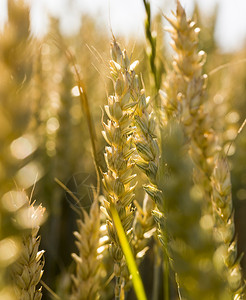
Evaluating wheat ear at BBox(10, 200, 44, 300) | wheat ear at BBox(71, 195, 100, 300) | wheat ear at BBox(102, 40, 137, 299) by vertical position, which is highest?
wheat ear at BBox(102, 40, 137, 299)

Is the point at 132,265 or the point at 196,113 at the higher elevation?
the point at 196,113

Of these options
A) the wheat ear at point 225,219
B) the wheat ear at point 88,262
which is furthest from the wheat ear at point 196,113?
the wheat ear at point 88,262

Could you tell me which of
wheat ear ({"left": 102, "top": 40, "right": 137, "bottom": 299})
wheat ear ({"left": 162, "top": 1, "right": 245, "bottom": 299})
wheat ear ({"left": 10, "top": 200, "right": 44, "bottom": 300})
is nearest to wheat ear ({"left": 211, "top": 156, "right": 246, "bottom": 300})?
wheat ear ({"left": 162, "top": 1, "right": 245, "bottom": 299})

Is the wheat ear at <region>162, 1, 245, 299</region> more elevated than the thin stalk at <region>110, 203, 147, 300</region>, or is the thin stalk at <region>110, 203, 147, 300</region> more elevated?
the wheat ear at <region>162, 1, 245, 299</region>

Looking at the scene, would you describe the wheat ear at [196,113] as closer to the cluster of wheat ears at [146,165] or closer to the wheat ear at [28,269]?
the cluster of wheat ears at [146,165]

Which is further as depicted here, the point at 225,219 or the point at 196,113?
the point at 225,219

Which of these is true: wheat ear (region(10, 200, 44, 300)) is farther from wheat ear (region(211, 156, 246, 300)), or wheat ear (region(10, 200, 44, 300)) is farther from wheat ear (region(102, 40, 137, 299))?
wheat ear (region(211, 156, 246, 300))

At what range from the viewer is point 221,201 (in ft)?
1.80

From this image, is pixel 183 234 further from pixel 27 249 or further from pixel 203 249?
pixel 27 249

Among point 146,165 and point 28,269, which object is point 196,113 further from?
point 28,269

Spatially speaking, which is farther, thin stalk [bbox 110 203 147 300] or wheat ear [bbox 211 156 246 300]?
wheat ear [bbox 211 156 246 300]

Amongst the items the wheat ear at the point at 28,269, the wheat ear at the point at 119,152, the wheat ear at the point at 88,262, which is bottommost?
the wheat ear at the point at 88,262

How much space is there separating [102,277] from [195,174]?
0.99 ft

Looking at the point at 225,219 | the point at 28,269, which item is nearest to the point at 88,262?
the point at 28,269
